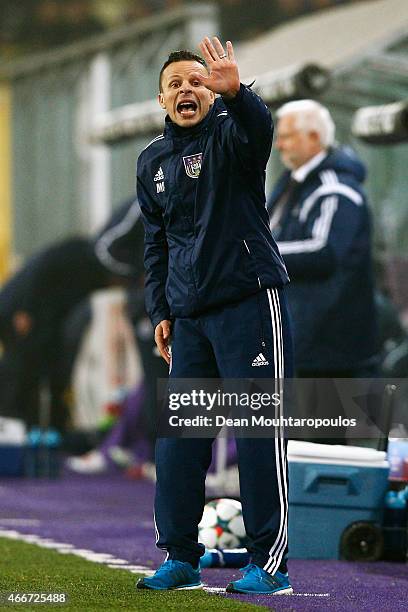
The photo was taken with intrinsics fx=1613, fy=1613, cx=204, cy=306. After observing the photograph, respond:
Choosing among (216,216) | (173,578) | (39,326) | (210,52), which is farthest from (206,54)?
(39,326)

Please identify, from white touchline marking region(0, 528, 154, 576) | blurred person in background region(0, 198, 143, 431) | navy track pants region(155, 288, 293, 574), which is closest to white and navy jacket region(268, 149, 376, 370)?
white touchline marking region(0, 528, 154, 576)

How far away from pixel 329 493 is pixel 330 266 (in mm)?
1222

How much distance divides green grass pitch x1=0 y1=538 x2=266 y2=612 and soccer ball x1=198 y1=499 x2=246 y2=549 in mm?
455

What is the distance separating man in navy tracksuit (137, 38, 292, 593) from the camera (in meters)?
4.41

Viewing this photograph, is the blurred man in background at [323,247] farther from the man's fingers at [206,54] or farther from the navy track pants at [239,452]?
the man's fingers at [206,54]

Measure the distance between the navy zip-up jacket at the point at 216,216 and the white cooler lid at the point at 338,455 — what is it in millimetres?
1608

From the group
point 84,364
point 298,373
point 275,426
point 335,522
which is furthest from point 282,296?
point 84,364

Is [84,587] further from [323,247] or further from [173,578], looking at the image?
[323,247]

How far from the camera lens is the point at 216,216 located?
14.5 feet

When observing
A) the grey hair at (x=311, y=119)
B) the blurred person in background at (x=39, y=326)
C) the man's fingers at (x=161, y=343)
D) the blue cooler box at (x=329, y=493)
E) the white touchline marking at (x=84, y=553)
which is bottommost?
the white touchline marking at (x=84, y=553)

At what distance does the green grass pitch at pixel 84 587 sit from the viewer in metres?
4.07

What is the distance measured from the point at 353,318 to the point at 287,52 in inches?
131

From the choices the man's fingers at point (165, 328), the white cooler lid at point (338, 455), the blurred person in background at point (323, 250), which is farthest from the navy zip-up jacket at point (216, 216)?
the blurred person in background at point (323, 250)

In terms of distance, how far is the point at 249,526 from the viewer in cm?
446
